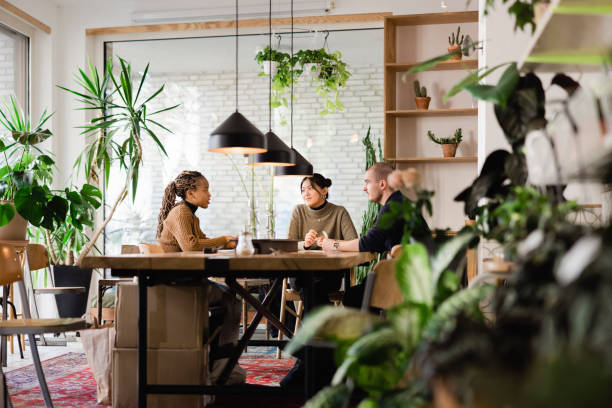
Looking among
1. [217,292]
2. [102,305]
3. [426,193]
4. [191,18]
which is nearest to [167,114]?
[191,18]

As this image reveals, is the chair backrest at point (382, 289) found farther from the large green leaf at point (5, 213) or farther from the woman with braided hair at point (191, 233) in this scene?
the large green leaf at point (5, 213)

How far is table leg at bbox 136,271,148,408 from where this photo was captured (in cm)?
294

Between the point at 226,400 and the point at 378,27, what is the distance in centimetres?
445

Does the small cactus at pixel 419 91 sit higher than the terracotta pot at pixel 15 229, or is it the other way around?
the small cactus at pixel 419 91

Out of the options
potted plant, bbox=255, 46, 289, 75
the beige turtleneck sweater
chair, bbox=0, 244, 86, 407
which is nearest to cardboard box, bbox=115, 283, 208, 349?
chair, bbox=0, 244, 86, 407

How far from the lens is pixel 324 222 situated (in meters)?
5.35

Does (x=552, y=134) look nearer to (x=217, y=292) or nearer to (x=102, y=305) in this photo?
(x=217, y=292)

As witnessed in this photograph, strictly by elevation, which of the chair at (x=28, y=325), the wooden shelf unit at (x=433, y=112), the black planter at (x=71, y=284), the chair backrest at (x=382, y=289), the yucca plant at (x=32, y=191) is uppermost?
the wooden shelf unit at (x=433, y=112)

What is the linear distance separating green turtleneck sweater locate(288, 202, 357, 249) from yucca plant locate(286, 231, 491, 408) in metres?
3.67

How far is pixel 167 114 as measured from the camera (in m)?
7.30

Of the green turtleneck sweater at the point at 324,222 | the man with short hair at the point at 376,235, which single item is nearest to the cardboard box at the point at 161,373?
the man with short hair at the point at 376,235

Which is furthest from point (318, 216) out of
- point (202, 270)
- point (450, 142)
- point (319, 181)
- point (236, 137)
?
point (202, 270)

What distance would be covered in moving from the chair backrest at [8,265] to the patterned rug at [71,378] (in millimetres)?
773

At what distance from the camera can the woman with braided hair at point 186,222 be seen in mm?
4282
